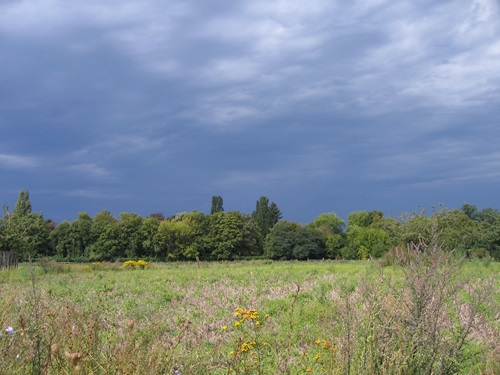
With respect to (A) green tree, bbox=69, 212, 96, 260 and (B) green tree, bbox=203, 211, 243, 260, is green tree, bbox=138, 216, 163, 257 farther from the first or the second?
(A) green tree, bbox=69, 212, 96, 260

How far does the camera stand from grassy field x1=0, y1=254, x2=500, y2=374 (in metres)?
4.49

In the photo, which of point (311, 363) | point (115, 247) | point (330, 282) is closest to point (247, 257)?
point (115, 247)

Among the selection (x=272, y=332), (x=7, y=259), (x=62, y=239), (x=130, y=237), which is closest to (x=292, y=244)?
(x=130, y=237)

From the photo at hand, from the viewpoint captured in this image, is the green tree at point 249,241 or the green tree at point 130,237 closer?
the green tree at point 130,237

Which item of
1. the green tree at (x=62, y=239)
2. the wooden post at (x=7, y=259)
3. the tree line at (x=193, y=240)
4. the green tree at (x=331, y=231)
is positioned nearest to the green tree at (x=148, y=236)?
the tree line at (x=193, y=240)

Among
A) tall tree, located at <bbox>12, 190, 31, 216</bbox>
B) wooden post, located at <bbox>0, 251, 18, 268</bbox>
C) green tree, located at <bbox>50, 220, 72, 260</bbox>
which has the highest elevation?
tall tree, located at <bbox>12, 190, 31, 216</bbox>

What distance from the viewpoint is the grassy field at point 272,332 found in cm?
449

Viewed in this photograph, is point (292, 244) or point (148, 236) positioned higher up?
point (148, 236)

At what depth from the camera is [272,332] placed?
26.2 ft

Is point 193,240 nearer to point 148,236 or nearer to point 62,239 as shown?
point 148,236

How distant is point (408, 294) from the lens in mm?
5895

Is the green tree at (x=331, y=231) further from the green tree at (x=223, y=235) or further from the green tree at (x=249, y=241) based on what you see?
the green tree at (x=223, y=235)

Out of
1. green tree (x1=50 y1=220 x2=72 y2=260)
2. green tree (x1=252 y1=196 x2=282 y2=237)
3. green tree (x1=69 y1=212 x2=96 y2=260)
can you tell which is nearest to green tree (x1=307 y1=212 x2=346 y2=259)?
green tree (x1=252 y1=196 x2=282 y2=237)

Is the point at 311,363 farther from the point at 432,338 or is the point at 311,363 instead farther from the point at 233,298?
the point at 233,298
